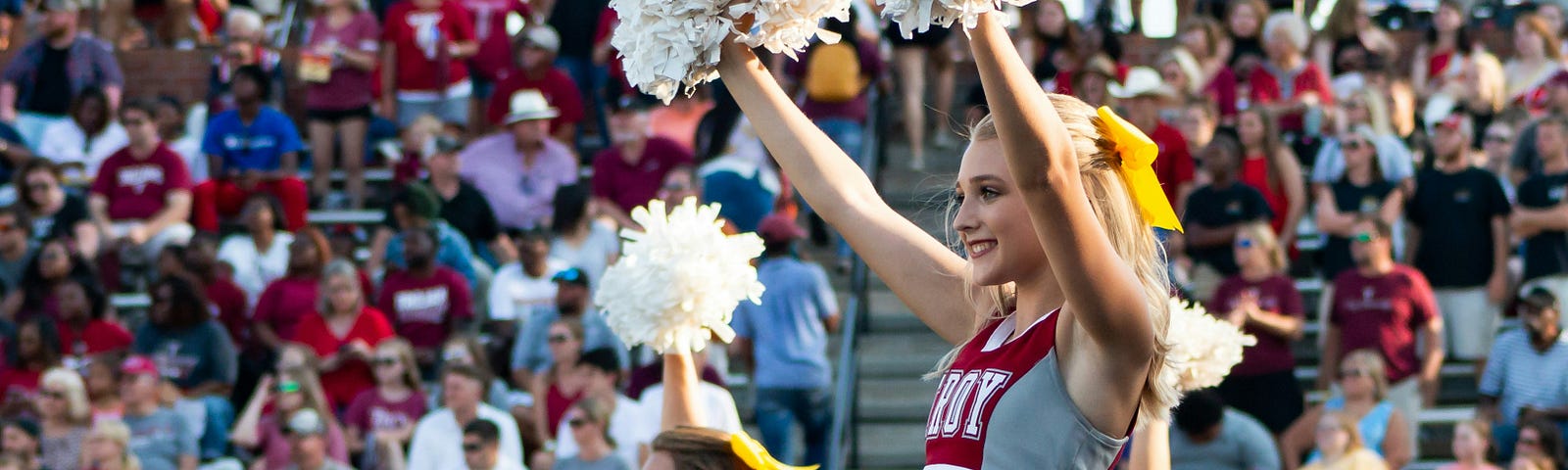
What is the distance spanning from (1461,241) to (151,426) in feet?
17.9

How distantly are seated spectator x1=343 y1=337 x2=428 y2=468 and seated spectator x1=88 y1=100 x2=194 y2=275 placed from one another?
86.0 inches

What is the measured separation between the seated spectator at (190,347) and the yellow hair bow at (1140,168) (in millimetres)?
6613

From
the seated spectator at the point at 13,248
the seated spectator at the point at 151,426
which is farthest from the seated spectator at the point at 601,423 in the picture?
the seated spectator at the point at 13,248

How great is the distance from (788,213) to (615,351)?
171 cm

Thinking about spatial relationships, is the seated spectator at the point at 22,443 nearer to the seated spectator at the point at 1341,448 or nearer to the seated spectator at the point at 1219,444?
the seated spectator at the point at 1219,444

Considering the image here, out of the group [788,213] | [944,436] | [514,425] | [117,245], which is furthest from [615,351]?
[944,436]

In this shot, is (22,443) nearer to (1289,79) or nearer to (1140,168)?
(1289,79)

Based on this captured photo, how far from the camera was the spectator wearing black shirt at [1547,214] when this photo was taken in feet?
27.5

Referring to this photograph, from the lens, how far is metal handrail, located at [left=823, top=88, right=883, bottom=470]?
795 cm

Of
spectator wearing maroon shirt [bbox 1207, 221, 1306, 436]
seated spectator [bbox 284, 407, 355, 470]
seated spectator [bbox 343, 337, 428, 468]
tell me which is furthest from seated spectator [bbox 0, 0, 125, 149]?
spectator wearing maroon shirt [bbox 1207, 221, 1306, 436]

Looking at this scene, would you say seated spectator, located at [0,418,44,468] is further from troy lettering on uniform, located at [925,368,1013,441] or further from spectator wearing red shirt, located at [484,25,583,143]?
troy lettering on uniform, located at [925,368,1013,441]

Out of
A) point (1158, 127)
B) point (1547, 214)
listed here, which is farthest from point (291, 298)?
point (1547, 214)

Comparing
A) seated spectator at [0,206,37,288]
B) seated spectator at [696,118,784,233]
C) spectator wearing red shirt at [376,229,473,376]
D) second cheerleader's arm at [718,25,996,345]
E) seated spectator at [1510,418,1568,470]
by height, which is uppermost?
second cheerleader's arm at [718,25,996,345]

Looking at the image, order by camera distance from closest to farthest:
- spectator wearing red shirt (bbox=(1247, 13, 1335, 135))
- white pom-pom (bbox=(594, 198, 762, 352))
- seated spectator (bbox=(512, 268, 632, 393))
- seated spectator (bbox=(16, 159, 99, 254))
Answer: white pom-pom (bbox=(594, 198, 762, 352)), seated spectator (bbox=(512, 268, 632, 393)), seated spectator (bbox=(16, 159, 99, 254)), spectator wearing red shirt (bbox=(1247, 13, 1335, 135))
